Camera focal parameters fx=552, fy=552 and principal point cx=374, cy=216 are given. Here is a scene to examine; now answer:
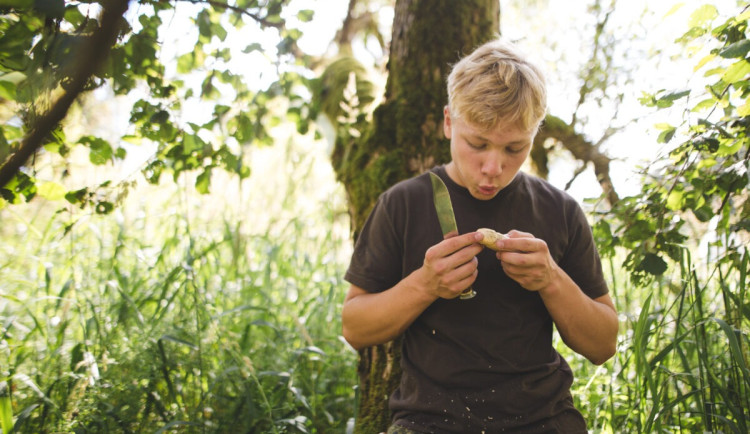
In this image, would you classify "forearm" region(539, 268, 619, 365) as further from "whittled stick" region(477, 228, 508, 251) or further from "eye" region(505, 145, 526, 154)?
"eye" region(505, 145, 526, 154)

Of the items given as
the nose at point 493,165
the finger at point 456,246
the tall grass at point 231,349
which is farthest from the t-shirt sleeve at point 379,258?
the tall grass at point 231,349

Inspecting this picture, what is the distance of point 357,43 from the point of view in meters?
6.08

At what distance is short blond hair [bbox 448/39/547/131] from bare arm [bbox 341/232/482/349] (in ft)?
1.26

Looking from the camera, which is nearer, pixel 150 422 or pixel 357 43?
pixel 150 422

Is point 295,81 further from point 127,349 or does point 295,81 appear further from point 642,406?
point 642,406

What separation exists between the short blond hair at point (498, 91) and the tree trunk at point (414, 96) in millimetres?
609

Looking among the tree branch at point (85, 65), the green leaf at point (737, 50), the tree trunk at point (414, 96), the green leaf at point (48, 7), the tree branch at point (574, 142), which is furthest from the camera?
the tree branch at point (574, 142)

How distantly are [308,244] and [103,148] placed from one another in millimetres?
1867

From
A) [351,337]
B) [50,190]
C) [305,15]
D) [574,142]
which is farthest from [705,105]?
[50,190]

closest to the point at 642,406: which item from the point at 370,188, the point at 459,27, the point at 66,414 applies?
the point at 370,188

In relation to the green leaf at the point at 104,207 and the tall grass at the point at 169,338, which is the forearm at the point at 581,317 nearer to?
the tall grass at the point at 169,338

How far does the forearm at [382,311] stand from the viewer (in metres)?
1.70

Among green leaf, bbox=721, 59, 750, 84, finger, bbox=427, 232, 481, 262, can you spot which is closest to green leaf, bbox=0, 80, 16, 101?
finger, bbox=427, 232, 481, 262

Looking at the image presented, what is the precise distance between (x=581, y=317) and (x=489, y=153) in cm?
59
